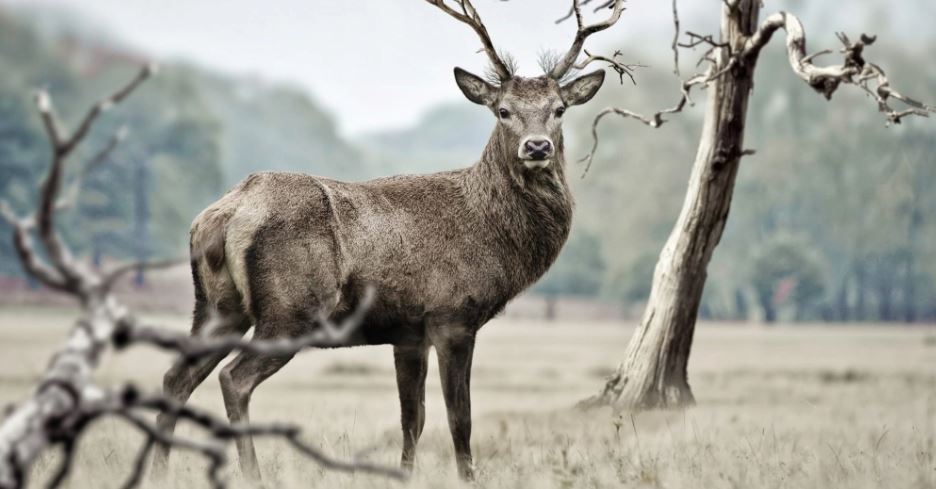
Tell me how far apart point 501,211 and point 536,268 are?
0.51 m

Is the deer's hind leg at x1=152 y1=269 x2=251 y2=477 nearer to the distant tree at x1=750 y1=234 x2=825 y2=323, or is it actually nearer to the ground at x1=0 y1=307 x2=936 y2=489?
the ground at x1=0 y1=307 x2=936 y2=489

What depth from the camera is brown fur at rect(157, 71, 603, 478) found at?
24.0 ft

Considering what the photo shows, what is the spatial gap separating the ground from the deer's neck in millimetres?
1408

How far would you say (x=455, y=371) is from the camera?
24.9ft

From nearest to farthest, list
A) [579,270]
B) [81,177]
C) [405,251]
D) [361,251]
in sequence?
[81,177] → [361,251] → [405,251] → [579,270]

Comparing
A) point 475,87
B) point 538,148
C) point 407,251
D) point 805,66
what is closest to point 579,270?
point 805,66

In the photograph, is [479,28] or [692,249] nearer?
[479,28]

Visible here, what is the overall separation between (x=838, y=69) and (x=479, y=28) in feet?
10.0

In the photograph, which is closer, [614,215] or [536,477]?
[536,477]

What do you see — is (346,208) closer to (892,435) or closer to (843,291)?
(892,435)

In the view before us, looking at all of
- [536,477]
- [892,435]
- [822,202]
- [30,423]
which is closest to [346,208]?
[536,477]

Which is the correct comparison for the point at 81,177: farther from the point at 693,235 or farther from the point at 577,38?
the point at 693,235

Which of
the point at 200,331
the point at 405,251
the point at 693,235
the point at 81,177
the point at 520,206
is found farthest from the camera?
the point at 693,235

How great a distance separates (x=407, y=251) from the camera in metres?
7.78
